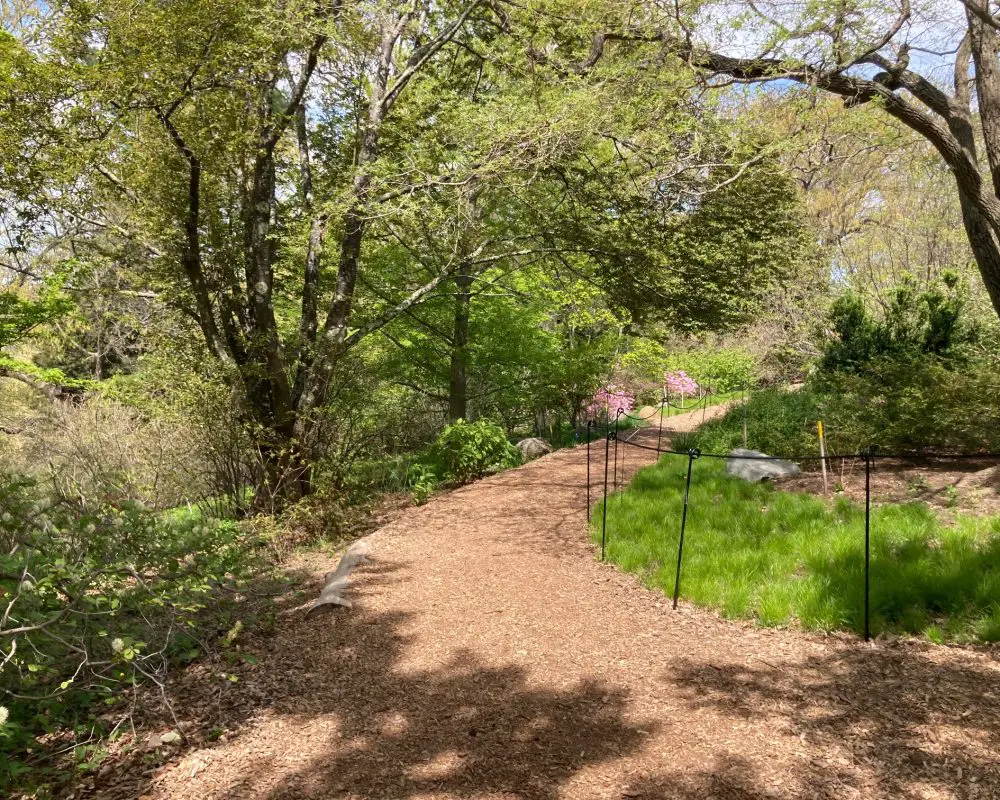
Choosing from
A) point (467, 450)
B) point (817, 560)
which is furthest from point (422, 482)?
point (817, 560)

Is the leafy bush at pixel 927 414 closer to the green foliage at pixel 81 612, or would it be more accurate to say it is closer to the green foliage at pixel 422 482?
the green foliage at pixel 422 482

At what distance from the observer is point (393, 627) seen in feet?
16.1

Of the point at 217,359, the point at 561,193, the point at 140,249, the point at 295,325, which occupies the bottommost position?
the point at 217,359

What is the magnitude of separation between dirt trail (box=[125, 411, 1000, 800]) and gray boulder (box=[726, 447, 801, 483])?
296 centimetres

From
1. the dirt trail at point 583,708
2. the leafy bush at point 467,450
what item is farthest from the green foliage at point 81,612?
the leafy bush at point 467,450

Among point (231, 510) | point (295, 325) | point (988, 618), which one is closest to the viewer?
point (988, 618)

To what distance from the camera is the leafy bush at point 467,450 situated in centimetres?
988

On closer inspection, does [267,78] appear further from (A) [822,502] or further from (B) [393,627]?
(A) [822,502]

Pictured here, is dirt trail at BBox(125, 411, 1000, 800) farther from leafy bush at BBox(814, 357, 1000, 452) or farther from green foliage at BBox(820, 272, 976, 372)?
green foliage at BBox(820, 272, 976, 372)

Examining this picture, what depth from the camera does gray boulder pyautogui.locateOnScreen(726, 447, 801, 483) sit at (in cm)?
766

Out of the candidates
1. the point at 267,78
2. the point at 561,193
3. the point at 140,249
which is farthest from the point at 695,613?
the point at 140,249

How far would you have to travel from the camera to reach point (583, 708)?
359 cm

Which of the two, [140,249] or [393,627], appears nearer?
[393,627]

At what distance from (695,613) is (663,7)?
22.4ft
